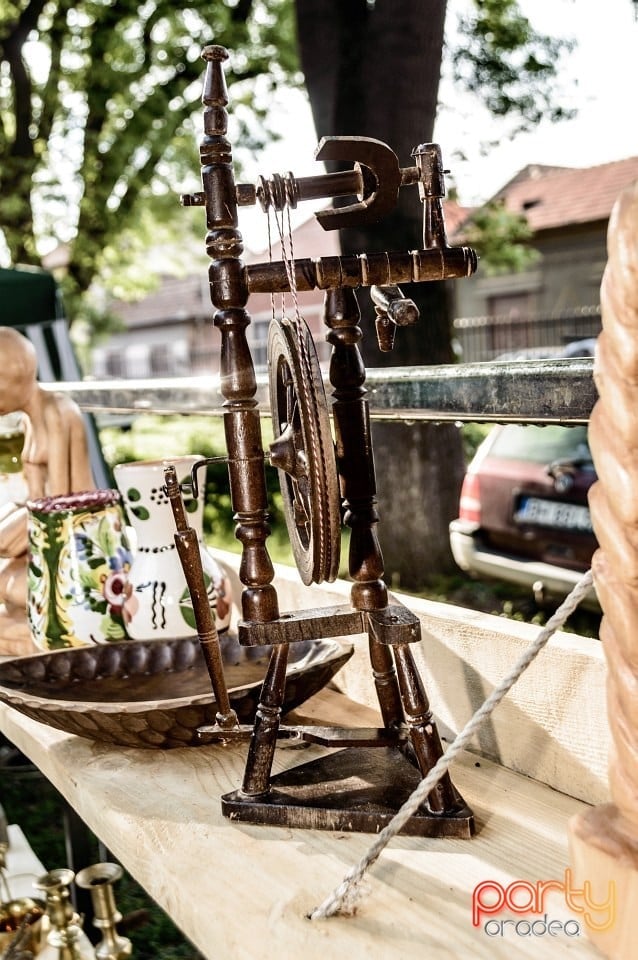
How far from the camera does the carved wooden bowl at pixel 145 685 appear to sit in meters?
0.83

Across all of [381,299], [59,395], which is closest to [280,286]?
[381,299]

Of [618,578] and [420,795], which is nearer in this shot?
[618,578]

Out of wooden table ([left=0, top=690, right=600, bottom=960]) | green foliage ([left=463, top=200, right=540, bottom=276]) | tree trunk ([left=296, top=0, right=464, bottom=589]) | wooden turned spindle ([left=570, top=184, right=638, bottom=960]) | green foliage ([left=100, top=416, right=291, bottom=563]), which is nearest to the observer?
wooden turned spindle ([left=570, top=184, right=638, bottom=960])

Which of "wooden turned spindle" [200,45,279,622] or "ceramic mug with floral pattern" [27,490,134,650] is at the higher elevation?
"wooden turned spindle" [200,45,279,622]

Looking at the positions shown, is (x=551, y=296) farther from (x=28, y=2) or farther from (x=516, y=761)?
(x=516, y=761)

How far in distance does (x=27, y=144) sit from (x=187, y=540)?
9104mm

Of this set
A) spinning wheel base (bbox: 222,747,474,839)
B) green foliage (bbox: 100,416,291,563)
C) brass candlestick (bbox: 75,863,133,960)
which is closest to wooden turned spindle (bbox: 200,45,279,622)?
spinning wheel base (bbox: 222,747,474,839)

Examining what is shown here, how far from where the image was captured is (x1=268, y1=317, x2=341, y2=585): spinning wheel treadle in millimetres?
635

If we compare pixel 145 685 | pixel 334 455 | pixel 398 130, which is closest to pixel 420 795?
pixel 334 455

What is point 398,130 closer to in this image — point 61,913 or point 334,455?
point 61,913

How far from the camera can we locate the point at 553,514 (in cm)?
395

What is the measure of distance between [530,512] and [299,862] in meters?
3.53

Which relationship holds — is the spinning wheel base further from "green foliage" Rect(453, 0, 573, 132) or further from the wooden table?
"green foliage" Rect(453, 0, 573, 132)

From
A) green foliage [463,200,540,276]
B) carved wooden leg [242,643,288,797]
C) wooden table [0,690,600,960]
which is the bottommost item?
wooden table [0,690,600,960]
